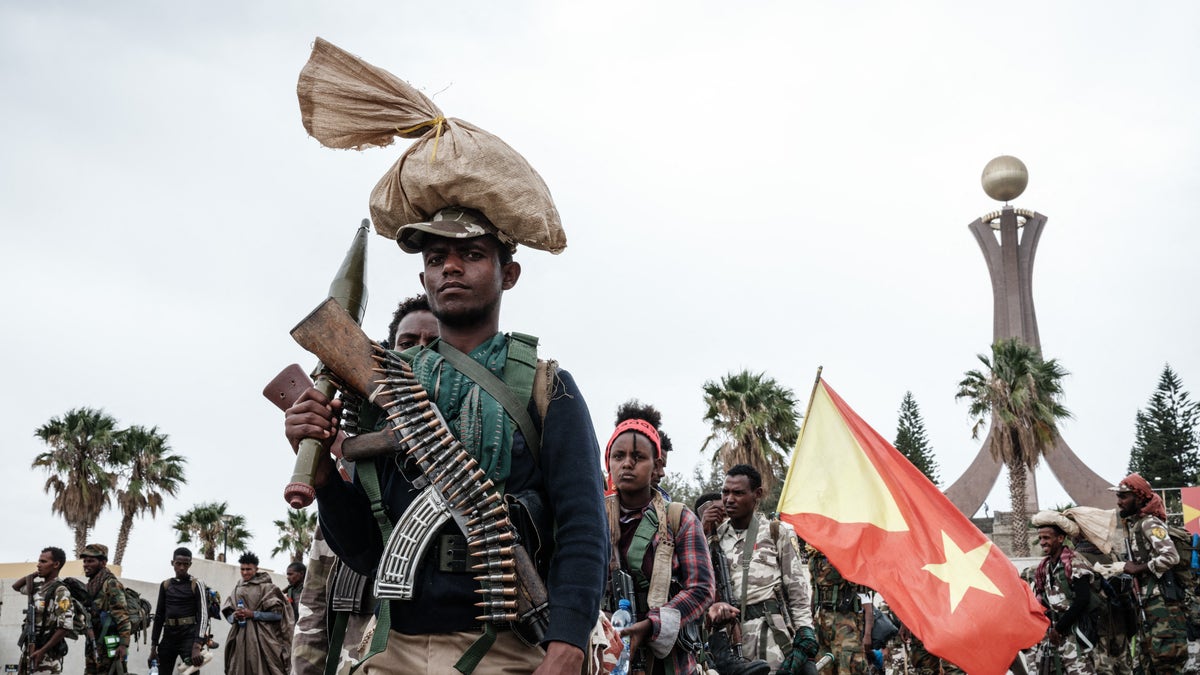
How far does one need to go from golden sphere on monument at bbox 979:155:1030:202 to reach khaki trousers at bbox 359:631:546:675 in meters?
68.6

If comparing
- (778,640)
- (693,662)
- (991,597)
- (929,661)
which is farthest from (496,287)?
(929,661)

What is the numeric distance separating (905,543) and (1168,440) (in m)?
65.9

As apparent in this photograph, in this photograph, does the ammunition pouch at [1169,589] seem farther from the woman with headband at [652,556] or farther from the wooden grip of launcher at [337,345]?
the wooden grip of launcher at [337,345]

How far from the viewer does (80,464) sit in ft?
134

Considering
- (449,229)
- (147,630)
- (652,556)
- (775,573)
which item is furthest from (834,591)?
(147,630)

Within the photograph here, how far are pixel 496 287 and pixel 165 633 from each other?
1501 centimetres

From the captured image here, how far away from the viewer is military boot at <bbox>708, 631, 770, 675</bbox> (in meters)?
6.38

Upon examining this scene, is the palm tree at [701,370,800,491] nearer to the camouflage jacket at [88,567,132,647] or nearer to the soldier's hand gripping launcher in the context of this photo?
the camouflage jacket at [88,567,132,647]

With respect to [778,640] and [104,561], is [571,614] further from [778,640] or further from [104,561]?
[104,561]

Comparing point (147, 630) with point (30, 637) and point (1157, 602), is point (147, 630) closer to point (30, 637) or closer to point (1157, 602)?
point (30, 637)

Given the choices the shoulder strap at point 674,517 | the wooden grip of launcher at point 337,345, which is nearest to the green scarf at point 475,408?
the wooden grip of launcher at point 337,345

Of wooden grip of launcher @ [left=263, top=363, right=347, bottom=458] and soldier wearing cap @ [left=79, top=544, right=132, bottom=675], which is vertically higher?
wooden grip of launcher @ [left=263, top=363, right=347, bottom=458]

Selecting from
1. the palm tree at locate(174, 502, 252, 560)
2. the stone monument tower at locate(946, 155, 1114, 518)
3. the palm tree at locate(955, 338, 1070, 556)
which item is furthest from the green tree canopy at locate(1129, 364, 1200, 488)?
the palm tree at locate(174, 502, 252, 560)

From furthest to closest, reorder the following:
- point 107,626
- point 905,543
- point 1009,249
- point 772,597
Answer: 1. point 1009,249
2. point 107,626
3. point 905,543
4. point 772,597
